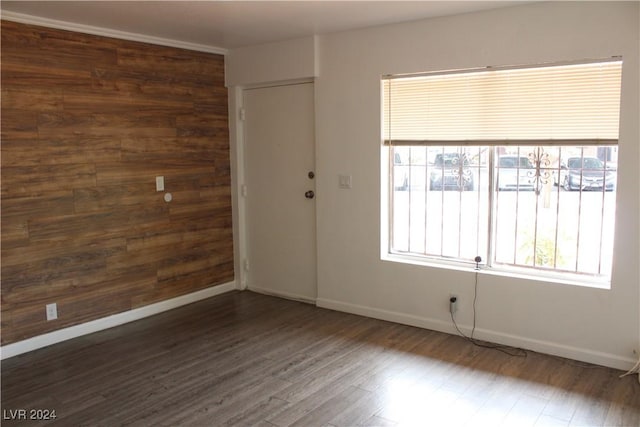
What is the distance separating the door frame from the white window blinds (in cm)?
154

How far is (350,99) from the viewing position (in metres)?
4.40

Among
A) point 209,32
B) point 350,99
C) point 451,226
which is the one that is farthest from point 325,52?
point 451,226

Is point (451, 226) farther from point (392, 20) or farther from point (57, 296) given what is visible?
point (57, 296)

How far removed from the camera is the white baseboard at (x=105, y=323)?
3.82 metres

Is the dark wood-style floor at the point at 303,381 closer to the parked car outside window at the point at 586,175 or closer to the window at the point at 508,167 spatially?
the window at the point at 508,167

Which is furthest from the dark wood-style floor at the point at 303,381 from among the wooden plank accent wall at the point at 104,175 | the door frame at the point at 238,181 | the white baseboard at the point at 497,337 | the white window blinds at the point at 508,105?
the white window blinds at the point at 508,105

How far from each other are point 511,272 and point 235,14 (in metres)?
2.63

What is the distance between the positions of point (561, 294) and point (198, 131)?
10.8 feet

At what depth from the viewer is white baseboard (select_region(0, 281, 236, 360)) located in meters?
3.82

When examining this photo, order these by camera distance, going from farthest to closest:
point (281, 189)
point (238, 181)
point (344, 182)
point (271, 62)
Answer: point (238, 181), point (281, 189), point (271, 62), point (344, 182)

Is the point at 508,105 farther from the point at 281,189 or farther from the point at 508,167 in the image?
the point at 281,189

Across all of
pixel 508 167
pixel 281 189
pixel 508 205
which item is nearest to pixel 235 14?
pixel 281 189

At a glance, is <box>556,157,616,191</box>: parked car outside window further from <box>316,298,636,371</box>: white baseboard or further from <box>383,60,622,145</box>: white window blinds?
<box>316,298,636,371</box>: white baseboard

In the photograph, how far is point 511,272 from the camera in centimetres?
386
